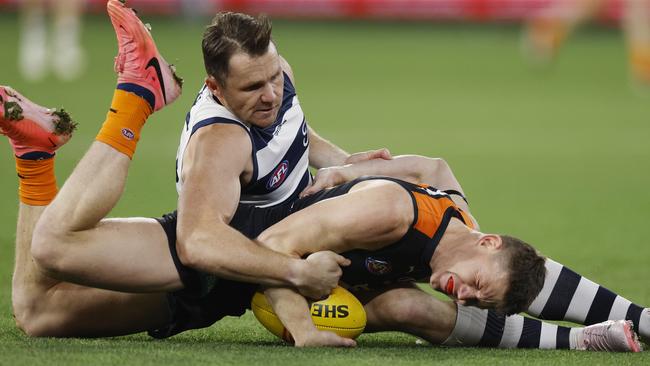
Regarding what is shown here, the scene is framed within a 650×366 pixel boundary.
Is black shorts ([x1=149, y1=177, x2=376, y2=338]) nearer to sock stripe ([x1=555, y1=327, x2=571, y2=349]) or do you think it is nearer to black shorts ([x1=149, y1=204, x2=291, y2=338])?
black shorts ([x1=149, y1=204, x2=291, y2=338])

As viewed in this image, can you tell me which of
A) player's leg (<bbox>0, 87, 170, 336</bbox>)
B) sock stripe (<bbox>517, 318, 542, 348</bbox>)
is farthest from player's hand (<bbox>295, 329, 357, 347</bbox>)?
sock stripe (<bbox>517, 318, 542, 348</bbox>)

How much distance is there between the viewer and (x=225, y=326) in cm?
557

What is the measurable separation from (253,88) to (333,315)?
1029 millimetres

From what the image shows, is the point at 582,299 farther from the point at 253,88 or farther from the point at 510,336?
the point at 253,88

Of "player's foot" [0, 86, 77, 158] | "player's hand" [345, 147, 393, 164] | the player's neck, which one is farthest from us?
"player's hand" [345, 147, 393, 164]

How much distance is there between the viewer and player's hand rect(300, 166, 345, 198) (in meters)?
5.36

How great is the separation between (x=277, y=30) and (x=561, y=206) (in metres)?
12.7

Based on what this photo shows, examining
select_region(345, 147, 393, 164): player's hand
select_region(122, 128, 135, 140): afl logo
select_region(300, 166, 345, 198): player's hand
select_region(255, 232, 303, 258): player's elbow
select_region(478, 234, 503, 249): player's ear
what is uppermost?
select_region(122, 128, 135, 140): afl logo

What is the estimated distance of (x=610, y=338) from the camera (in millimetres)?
4957

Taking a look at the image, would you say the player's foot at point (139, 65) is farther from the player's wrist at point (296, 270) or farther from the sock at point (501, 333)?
the sock at point (501, 333)

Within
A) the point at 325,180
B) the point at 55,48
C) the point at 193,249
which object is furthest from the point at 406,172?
the point at 55,48

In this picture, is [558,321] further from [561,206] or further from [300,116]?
[561,206]

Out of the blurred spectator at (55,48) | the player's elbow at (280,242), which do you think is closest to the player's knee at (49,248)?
the player's elbow at (280,242)

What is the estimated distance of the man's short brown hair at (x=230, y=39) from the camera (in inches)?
201
